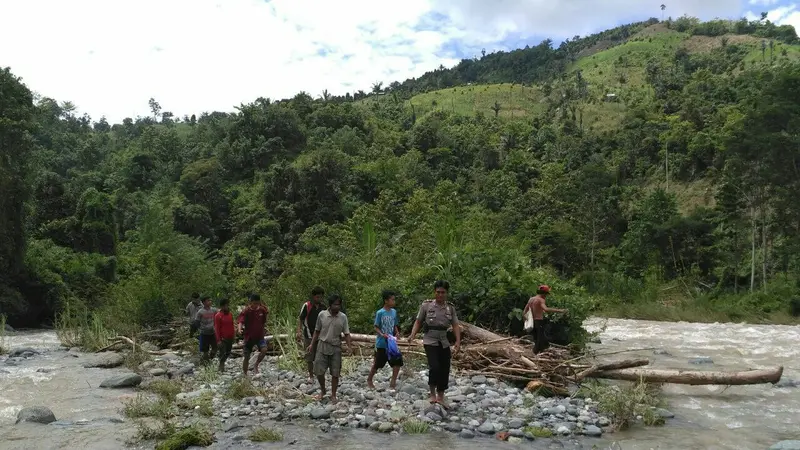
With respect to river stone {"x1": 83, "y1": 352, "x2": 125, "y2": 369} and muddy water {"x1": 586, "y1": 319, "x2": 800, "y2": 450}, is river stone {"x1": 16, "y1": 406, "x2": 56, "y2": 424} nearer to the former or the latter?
river stone {"x1": 83, "y1": 352, "x2": 125, "y2": 369}

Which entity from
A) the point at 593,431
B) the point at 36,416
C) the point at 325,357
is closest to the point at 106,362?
the point at 36,416

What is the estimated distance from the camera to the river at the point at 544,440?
26.2ft

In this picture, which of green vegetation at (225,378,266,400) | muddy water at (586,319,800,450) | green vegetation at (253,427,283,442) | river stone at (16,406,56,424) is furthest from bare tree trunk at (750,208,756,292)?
river stone at (16,406,56,424)

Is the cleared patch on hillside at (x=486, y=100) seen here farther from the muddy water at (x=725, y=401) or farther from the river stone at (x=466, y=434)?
the river stone at (x=466, y=434)

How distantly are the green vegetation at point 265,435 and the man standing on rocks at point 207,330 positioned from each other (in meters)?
5.57

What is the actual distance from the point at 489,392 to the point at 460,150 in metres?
54.6

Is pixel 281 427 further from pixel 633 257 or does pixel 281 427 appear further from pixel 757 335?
pixel 633 257

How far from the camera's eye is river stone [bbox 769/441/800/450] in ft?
24.5

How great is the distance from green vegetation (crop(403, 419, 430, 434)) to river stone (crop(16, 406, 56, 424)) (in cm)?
568

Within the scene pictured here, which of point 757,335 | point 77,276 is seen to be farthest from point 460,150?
point 757,335

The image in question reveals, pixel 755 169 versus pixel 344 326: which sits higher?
pixel 755 169

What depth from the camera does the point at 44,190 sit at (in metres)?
37.5

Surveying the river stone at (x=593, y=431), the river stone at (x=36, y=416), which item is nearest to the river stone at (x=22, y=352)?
the river stone at (x=36, y=416)

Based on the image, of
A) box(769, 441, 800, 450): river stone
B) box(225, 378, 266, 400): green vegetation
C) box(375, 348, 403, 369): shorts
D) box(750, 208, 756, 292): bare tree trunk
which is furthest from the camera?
box(750, 208, 756, 292): bare tree trunk
